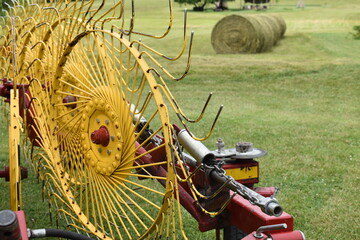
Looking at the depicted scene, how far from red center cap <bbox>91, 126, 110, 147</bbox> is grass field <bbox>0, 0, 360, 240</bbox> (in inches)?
58.0

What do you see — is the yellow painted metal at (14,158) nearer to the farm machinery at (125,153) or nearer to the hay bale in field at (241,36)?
the farm machinery at (125,153)

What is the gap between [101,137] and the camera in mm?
2852

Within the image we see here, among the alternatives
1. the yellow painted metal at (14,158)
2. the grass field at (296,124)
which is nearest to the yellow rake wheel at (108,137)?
the yellow painted metal at (14,158)

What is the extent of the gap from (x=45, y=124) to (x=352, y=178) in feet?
10.4

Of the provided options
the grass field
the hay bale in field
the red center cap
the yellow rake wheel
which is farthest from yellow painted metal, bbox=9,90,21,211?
the hay bale in field

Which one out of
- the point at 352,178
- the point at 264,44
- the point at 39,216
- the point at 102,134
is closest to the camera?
the point at 102,134

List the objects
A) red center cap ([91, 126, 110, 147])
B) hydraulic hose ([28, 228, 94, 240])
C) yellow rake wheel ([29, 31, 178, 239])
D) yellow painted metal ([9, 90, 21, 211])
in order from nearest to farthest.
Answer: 1. hydraulic hose ([28, 228, 94, 240])
2. yellow rake wheel ([29, 31, 178, 239])
3. yellow painted metal ([9, 90, 21, 211])
4. red center cap ([91, 126, 110, 147])

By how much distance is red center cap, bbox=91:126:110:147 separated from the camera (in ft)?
9.36

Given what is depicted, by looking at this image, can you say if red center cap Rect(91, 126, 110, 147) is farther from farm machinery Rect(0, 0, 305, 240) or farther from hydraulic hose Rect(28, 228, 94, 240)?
hydraulic hose Rect(28, 228, 94, 240)

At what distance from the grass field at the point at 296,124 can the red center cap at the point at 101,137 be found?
4.83 feet

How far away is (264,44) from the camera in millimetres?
17562

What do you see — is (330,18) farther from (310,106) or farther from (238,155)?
(238,155)

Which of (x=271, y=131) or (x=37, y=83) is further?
(x=271, y=131)

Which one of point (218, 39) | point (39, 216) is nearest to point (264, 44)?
point (218, 39)
